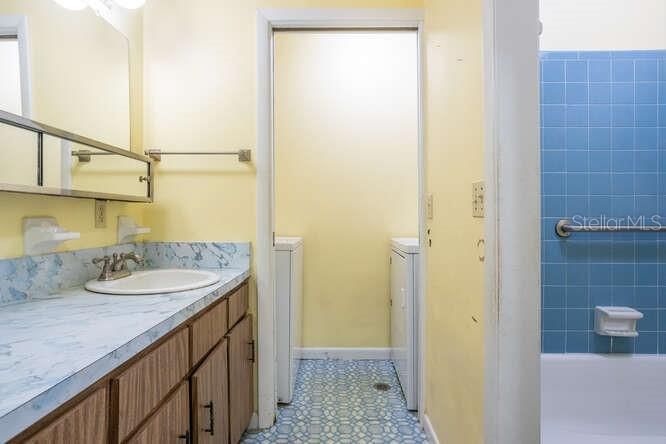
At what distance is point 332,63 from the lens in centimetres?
244

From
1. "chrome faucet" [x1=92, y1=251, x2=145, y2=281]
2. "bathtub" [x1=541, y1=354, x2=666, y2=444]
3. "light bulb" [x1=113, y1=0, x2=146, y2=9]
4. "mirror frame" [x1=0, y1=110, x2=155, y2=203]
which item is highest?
"light bulb" [x1=113, y1=0, x2=146, y2=9]

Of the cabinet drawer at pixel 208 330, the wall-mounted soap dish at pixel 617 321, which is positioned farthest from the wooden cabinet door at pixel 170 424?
the wall-mounted soap dish at pixel 617 321

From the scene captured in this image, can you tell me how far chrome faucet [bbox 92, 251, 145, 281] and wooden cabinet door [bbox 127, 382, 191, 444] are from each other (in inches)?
22.6

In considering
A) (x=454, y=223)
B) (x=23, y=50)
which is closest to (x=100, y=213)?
(x=23, y=50)

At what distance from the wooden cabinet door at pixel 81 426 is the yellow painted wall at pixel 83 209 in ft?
2.22

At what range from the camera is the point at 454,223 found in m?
1.19

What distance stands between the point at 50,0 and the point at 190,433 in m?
1.51

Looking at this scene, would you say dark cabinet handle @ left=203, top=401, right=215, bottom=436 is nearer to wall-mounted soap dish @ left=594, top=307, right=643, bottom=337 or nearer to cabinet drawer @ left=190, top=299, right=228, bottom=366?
cabinet drawer @ left=190, top=299, right=228, bottom=366

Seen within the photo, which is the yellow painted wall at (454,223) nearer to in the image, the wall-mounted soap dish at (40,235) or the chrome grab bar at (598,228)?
the chrome grab bar at (598,228)

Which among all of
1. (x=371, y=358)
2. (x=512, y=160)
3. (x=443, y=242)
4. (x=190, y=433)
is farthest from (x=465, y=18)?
(x=371, y=358)

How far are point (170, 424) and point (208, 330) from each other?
0.29 m

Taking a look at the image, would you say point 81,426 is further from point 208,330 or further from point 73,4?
point 73,4

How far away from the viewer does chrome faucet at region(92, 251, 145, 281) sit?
1.24 meters

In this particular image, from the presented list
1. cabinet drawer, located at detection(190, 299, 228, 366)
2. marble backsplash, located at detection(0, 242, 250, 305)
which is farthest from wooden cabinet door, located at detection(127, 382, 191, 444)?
marble backsplash, located at detection(0, 242, 250, 305)
